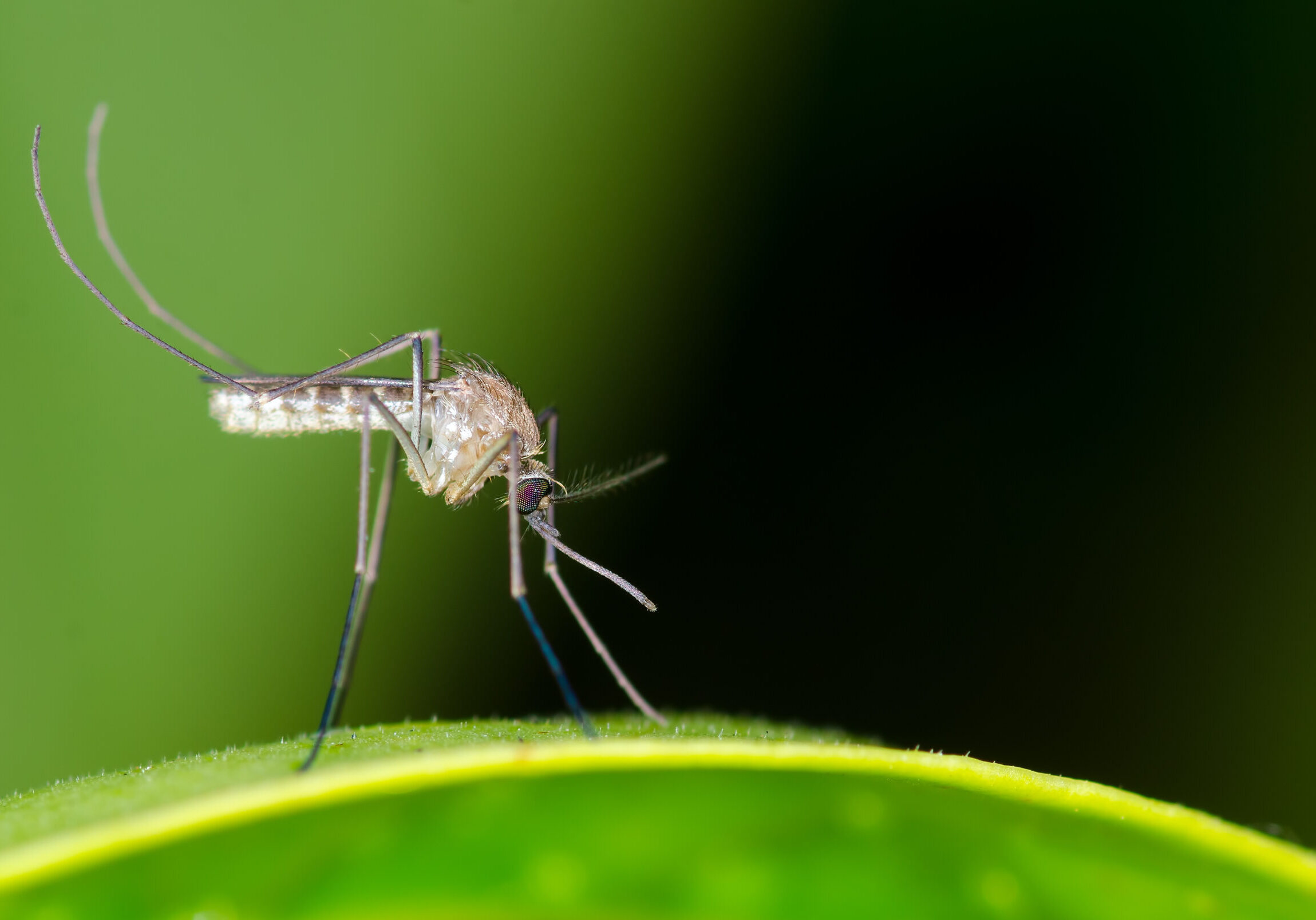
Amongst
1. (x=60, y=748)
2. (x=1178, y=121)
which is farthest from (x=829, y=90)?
(x=60, y=748)

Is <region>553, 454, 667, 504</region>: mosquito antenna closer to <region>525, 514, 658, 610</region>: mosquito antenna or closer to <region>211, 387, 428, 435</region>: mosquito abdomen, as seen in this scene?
<region>525, 514, 658, 610</region>: mosquito antenna

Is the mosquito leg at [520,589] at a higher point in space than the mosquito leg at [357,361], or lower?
lower

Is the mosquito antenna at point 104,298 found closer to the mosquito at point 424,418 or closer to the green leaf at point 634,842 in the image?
the mosquito at point 424,418

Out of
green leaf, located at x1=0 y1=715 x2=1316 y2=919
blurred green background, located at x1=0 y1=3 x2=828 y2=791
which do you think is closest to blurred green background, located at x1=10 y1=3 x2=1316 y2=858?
blurred green background, located at x1=0 y1=3 x2=828 y2=791

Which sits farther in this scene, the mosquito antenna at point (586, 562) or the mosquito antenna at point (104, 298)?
the mosquito antenna at point (586, 562)

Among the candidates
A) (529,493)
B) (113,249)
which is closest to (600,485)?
(529,493)

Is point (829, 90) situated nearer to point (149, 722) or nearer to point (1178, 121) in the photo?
point (1178, 121)

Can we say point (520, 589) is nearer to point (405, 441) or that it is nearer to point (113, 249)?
point (405, 441)

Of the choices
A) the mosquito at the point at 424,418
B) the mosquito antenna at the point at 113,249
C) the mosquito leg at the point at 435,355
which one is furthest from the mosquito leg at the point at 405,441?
the mosquito antenna at the point at 113,249
